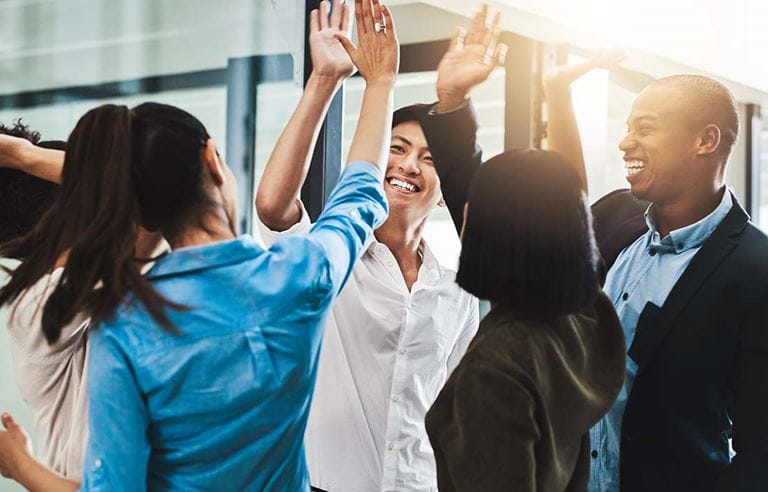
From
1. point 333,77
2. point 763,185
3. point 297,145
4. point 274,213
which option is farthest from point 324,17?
point 763,185

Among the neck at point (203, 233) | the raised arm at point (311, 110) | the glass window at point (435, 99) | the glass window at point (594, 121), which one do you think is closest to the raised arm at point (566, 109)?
the raised arm at point (311, 110)

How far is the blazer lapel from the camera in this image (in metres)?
1.86

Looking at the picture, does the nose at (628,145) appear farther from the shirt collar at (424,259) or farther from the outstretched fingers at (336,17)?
the outstretched fingers at (336,17)

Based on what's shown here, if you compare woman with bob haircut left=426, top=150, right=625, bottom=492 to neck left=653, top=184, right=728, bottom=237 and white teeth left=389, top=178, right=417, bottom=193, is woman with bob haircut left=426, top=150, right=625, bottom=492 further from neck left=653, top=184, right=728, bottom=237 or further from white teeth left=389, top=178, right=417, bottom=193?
white teeth left=389, top=178, right=417, bottom=193

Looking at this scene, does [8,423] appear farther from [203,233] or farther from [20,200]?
[20,200]

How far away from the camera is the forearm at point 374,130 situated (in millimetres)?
1549

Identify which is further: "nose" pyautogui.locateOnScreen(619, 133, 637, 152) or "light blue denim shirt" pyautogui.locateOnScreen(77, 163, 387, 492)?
"nose" pyautogui.locateOnScreen(619, 133, 637, 152)

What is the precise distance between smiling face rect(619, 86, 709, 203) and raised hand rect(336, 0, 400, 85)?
2.00 ft

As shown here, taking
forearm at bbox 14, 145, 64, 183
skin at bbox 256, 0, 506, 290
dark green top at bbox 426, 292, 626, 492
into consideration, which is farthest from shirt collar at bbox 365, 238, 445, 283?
forearm at bbox 14, 145, 64, 183

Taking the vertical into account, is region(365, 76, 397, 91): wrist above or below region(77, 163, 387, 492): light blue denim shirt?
above

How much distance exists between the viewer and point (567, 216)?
57.0 inches

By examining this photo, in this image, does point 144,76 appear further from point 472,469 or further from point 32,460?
point 472,469

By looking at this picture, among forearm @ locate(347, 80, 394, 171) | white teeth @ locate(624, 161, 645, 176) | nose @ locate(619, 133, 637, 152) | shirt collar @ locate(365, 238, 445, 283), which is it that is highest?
forearm @ locate(347, 80, 394, 171)

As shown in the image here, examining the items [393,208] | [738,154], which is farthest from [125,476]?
[738,154]
